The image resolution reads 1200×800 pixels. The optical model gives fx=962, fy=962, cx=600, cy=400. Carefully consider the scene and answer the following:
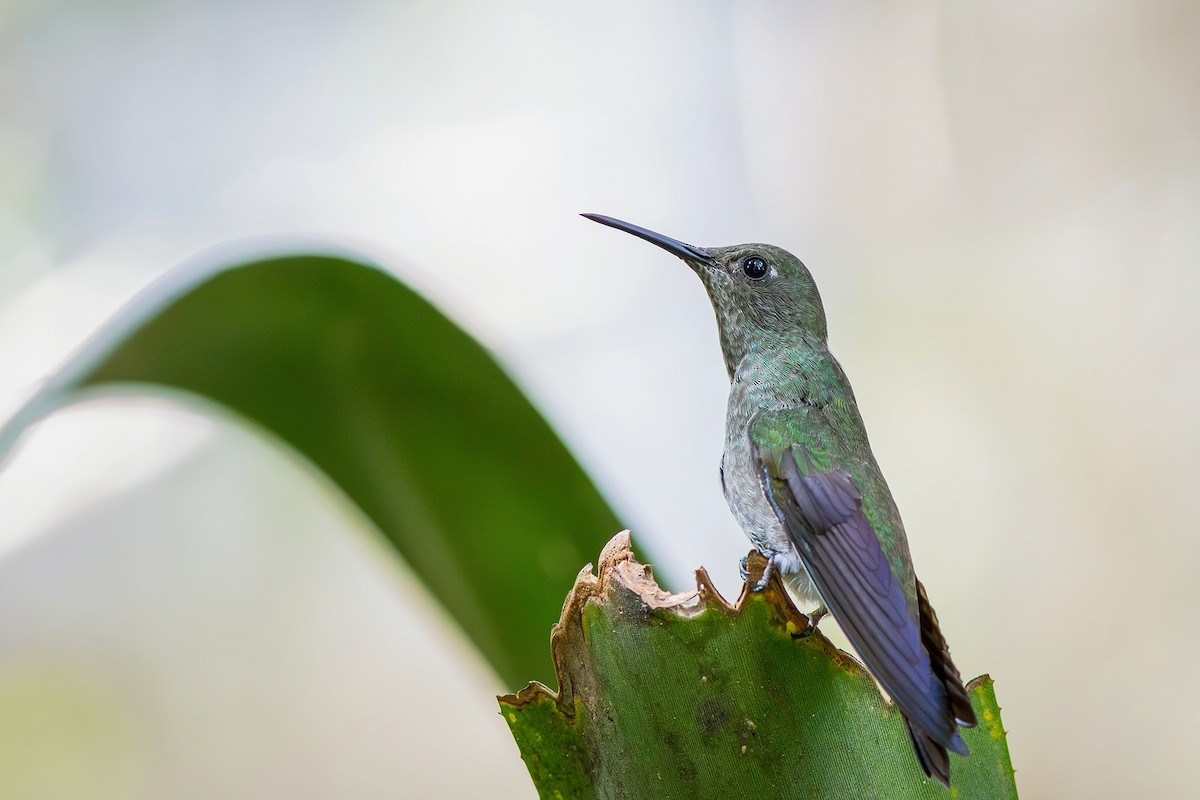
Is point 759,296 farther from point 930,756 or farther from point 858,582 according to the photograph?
point 930,756

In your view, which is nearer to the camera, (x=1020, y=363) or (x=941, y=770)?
(x=941, y=770)

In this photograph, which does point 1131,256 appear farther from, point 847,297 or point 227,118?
point 227,118

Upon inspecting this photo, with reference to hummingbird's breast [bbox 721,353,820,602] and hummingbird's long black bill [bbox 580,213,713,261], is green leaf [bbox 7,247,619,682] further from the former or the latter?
hummingbird's long black bill [bbox 580,213,713,261]

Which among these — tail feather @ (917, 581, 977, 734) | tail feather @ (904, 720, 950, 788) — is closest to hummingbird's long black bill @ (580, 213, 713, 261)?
tail feather @ (917, 581, 977, 734)

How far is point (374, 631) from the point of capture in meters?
3.23

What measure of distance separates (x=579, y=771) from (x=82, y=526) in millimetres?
2877

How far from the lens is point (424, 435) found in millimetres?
1046

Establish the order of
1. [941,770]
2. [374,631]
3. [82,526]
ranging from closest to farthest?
[941,770]
[82,526]
[374,631]

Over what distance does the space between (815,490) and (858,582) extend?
0.15m

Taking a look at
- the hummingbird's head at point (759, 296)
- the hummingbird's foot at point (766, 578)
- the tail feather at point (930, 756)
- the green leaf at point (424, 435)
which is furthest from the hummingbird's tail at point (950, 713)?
the hummingbird's head at point (759, 296)

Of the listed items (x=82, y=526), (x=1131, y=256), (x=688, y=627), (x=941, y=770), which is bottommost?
(x=941, y=770)

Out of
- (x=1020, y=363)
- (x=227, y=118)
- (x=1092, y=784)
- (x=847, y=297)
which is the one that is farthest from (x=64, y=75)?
(x=1092, y=784)

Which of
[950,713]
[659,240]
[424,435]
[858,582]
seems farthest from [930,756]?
Result: [659,240]

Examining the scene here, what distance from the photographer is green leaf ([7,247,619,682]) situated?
95 cm
